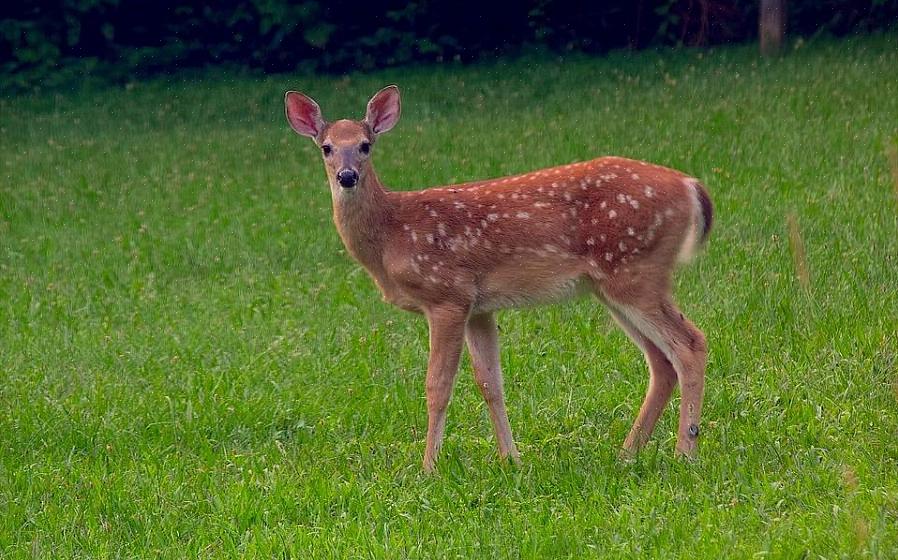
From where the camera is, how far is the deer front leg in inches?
246

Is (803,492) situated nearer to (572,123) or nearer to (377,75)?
(572,123)

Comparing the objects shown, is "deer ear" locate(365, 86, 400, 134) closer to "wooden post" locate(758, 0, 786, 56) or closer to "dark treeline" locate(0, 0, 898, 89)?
"wooden post" locate(758, 0, 786, 56)

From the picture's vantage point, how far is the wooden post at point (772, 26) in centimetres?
1734

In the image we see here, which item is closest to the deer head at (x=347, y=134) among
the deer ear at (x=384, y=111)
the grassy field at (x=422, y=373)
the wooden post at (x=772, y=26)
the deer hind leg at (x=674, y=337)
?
the deer ear at (x=384, y=111)

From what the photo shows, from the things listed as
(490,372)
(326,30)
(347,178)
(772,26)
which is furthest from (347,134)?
(326,30)

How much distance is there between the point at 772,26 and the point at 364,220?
11.9 m

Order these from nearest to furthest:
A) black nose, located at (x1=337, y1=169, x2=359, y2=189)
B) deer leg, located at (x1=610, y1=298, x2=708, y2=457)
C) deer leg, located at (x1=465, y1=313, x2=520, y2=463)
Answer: deer leg, located at (x1=610, y1=298, x2=708, y2=457) < deer leg, located at (x1=465, y1=313, x2=520, y2=463) < black nose, located at (x1=337, y1=169, x2=359, y2=189)

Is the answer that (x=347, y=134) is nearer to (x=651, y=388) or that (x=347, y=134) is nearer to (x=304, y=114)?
(x=304, y=114)

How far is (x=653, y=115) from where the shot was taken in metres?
14.2

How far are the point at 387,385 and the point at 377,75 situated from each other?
503 inches

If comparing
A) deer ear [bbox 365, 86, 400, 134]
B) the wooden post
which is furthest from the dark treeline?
deer ear [bbox 365, 86, 400, 134]

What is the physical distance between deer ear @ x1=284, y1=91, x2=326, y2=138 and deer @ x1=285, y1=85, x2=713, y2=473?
39 cm

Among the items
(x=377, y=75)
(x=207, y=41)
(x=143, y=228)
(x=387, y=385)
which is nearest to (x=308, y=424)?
(x=387, y=385)

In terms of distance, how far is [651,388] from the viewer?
20.5ft
